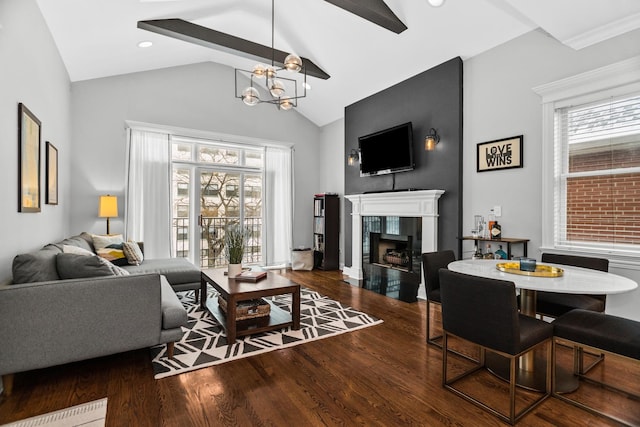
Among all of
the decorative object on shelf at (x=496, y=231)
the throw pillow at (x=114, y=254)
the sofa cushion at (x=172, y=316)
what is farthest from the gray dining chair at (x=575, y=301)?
the throw pillow at (x=114, y=254)

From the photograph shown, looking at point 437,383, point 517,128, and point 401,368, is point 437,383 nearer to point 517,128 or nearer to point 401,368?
point 401,368

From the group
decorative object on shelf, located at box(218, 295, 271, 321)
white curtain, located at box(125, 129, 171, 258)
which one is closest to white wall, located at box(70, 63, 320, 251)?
white curtain, located at box(125, 129, 171, 258)

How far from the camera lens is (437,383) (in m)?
2.19

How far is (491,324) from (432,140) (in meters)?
2.89

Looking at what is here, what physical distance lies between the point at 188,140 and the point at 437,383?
518 cm

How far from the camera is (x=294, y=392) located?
2.11 meters

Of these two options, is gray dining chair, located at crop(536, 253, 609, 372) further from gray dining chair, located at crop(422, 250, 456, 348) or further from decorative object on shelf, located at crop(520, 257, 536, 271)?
gray dining chair, located at crop(422, 250, 456, 348)

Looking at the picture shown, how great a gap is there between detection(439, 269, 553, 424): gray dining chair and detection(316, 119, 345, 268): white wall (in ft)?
14.2

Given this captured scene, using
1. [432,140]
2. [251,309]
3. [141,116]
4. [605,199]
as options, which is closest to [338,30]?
[432,140]

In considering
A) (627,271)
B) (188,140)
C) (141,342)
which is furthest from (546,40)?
(188,140)

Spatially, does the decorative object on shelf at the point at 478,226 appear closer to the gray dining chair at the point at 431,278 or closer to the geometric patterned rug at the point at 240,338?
the gray dining chair at the point at 431,278

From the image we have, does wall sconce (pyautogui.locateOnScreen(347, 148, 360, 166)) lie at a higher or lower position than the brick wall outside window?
higher

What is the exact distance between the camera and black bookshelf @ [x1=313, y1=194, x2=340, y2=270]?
20.4ft

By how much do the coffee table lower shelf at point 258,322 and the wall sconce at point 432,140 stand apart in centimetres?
277
